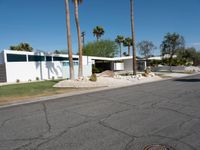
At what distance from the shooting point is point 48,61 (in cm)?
2567

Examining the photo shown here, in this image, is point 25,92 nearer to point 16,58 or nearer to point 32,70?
point 16,58

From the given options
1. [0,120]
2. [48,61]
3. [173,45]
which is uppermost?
[173,45]

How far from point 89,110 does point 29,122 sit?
2.27m

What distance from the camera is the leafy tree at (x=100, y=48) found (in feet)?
153

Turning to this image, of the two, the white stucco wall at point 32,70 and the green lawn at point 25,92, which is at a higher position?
the white stucco wall at point 32,70

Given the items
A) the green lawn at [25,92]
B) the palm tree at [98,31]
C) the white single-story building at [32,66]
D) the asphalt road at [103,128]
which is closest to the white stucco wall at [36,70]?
the white single-story building at [32,66]

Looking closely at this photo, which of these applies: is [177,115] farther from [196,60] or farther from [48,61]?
[196,60]

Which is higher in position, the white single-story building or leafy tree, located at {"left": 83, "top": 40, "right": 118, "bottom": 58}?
leafy tree, located at {"left": 83, "top": 40, "right": 118, "bottom": 58}

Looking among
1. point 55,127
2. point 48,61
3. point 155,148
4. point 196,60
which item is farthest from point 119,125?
point 196,60

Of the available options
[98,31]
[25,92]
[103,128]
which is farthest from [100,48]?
[103,128]

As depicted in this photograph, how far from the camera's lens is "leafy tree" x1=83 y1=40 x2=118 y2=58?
46659 mm

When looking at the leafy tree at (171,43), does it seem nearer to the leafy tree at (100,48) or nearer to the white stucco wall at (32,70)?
the leafy tree at (100,48)

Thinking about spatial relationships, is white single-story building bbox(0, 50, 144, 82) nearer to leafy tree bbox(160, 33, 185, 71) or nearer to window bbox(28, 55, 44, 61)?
window bbox(28, 55, 44, 61)

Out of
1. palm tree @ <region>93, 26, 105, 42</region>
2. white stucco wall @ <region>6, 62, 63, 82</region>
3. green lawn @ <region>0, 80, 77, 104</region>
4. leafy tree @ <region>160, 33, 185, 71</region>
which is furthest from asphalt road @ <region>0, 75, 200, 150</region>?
palm tree @ <region>93, 26, 105, 42</region>
